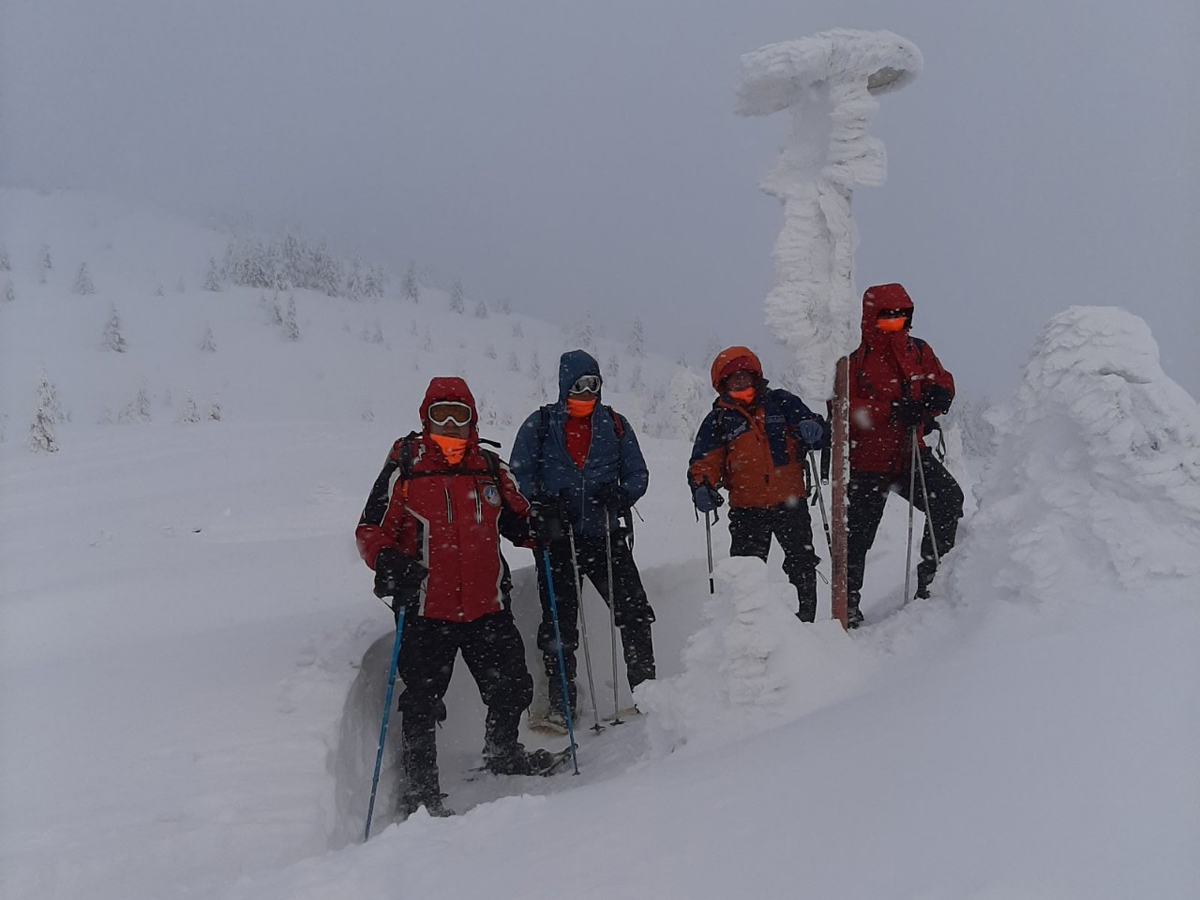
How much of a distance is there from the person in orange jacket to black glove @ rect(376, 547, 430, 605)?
207cm

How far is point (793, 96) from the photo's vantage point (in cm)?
527

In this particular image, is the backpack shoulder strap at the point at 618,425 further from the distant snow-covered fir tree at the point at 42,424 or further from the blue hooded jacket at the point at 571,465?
the distant snow-covered fir tree at the point at 42,424

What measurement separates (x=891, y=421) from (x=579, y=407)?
224cm

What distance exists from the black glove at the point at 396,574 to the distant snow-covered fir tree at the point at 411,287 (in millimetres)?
37703

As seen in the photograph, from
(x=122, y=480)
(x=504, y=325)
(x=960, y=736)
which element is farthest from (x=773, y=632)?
(x=504, y=325)

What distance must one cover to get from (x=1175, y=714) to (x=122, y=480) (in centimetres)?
1207

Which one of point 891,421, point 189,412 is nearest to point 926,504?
point 891,421

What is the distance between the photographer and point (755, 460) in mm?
5562

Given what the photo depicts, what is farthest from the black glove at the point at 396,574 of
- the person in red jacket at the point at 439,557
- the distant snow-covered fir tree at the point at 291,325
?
the distant snow-covered fir tree at the point at 291,325

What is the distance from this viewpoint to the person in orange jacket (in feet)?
18.3

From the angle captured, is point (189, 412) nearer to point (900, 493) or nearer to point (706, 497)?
point (706, 497)

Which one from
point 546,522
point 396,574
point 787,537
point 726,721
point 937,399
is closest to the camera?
point 726,721

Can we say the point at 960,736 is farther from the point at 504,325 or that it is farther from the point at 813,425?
the point at 504,325

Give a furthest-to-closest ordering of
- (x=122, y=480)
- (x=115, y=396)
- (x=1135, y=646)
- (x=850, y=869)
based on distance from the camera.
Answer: (x=115, y=396) < (x=122, y=480) < (x=1135, y=646) < (x=850, y=869)
